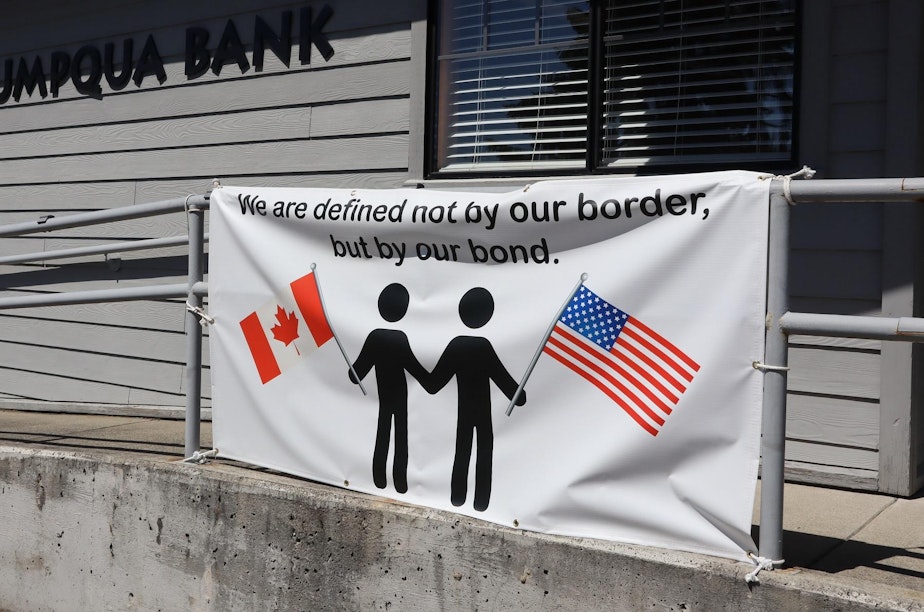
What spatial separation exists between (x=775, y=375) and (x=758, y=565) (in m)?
0.55

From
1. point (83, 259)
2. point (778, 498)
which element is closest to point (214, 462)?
point (778, 498)

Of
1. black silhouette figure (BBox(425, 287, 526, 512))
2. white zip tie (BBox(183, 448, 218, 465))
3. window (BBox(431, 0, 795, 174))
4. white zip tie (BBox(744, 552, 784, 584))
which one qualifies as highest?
window (BBox(431, 0, 795, 174))

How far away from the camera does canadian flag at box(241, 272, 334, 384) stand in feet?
12.4

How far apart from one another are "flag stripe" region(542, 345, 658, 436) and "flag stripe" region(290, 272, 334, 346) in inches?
39.0

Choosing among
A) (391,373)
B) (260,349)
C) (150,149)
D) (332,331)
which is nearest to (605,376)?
(391,373)

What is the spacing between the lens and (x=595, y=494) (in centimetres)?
305

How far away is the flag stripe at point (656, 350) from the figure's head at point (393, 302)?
91 centimetres

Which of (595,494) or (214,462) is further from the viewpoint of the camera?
(214,462)

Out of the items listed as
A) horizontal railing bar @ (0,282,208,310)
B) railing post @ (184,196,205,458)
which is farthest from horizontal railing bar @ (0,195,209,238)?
horizontal railing bar @ (0,282,208,310)

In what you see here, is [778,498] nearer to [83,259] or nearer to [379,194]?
[379,194]

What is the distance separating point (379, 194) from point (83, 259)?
4508 millimetres

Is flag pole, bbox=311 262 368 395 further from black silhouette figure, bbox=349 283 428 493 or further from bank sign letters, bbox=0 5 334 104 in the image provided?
bank sign letters, bbox=0 5 334 104

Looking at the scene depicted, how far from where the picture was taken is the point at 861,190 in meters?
2.66

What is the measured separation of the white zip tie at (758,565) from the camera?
106 inches
